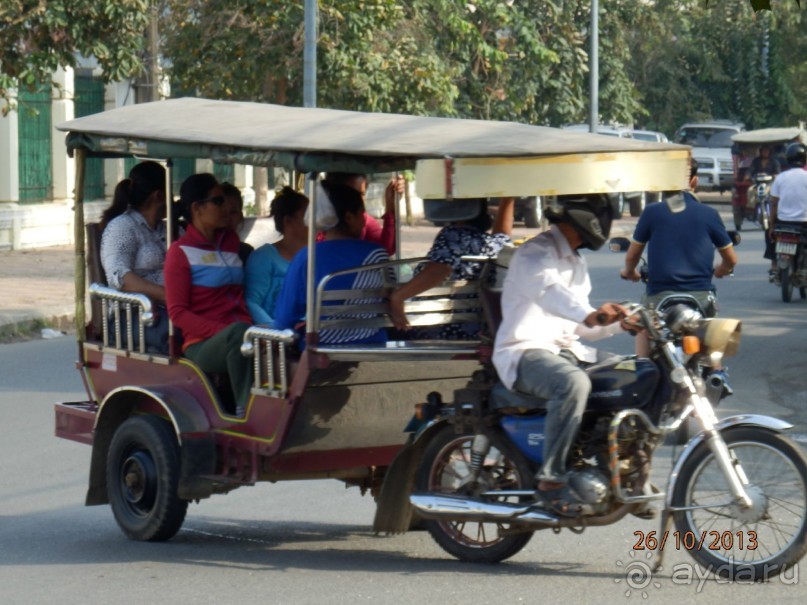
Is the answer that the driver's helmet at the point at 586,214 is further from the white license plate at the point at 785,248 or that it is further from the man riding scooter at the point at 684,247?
the white license plate at the point at 785,248

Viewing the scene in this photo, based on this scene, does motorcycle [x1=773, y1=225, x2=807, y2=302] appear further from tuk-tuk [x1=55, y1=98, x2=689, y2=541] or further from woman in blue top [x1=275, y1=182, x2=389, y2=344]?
woman in blue top [x1=275, y1=182, x2=389, y2=344]

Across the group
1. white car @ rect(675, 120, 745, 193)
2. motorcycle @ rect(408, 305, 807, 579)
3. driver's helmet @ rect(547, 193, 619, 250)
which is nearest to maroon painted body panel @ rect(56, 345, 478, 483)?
motorcycle @ rect(408, 305, 807, 579)

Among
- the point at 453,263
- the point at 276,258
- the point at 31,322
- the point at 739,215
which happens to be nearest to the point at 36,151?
the point at 31,322

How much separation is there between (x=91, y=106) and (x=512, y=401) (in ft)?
69.7

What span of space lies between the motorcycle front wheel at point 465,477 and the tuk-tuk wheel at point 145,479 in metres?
1.21

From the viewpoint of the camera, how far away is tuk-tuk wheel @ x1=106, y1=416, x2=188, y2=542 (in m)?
6.54

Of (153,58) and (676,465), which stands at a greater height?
(153,58)

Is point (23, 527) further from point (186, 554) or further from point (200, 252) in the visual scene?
point (200, 252)

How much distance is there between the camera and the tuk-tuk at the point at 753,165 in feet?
91.1

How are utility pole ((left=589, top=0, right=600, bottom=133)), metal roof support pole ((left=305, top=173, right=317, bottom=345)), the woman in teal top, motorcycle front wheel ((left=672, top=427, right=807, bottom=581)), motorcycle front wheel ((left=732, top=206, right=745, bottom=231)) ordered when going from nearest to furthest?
motorcycle front wheel ((left=672, top=427, right=807, bottom=581)), metal roof support pole ((left=305, top=173, right=317, bottom=345)), the woman in teal top, utility pole ((left=589, top=0, right=600, bottom=133)), motorcycle front wheel ((left=732, top=206, right=745, bottom=231))

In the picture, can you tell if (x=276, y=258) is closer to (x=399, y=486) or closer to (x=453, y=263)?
(x=453, y=263)

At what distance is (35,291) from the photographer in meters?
16.8

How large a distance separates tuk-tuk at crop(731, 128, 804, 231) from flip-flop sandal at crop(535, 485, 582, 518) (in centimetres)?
1921
